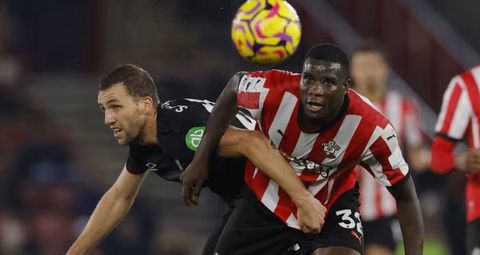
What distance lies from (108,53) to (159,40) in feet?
3.02

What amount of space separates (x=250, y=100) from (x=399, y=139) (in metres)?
3.32

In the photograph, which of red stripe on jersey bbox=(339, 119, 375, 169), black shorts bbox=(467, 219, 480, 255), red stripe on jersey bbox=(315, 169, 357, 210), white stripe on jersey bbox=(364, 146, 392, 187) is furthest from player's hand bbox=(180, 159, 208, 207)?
black shorts bbox=(467, 219, 480, 255)

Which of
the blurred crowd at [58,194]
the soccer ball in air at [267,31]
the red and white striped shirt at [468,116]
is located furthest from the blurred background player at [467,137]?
the blurred crowd at [58,194]

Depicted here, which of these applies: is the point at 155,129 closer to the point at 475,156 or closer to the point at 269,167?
the point at 269,167

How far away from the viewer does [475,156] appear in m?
7.38

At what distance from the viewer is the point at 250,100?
6160 millimetres

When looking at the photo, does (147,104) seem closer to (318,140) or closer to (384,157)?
(318,140)

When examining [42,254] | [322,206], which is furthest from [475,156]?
[42,254]

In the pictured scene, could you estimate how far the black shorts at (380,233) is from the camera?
8.98m

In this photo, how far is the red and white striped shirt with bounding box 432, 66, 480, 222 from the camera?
752 cm

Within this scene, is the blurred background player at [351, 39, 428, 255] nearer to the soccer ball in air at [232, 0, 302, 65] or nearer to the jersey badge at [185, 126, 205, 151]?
the soccer ball in air at [232, 0, 302, 65]

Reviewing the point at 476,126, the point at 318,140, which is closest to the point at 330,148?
the point at 318,140

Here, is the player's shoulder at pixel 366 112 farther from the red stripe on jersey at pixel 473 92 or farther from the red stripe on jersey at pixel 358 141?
the red stripe on jersey at pixel 473 92

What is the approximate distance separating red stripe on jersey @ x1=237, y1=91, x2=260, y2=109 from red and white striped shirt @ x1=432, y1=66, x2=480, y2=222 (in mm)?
1884
